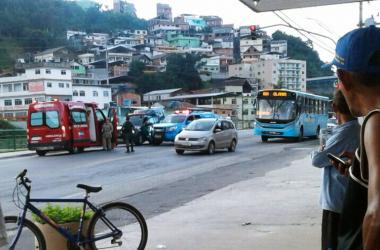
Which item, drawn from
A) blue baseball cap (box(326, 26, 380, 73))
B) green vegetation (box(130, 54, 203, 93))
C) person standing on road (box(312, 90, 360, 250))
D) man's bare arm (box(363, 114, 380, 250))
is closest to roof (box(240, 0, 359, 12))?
person standing on road (box(312, 90, 360, 250))

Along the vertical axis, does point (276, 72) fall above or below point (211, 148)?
above

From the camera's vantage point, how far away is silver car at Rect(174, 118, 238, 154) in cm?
2377

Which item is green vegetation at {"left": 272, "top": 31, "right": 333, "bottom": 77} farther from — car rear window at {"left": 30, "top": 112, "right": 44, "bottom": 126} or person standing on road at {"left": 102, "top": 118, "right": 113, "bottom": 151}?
car rear window at {"left": 30, "top": 112, "right": 44, "bottom": 126}

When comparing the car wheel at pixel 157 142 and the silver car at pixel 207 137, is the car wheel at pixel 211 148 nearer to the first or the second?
the silver car at pixel 207 137

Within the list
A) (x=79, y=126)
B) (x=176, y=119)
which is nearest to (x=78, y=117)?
(x=79, y=126)

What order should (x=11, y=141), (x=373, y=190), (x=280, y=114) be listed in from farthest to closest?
(x=280, y=114) < (x=11, y=141) < (x=373, y=190)

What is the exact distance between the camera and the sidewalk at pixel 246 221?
7062 mm

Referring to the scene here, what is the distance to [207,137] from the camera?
24016 millimetres

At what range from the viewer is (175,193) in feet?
41.0

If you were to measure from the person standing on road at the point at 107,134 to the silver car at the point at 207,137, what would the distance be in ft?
15.6

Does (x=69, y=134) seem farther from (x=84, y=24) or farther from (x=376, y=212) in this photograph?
(x=84, y=24)

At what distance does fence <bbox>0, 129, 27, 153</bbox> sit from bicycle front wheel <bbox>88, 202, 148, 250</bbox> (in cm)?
2509

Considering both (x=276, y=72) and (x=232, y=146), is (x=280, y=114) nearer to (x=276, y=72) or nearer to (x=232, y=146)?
(x=232, y=146)

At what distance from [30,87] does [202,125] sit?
64.5 meters
